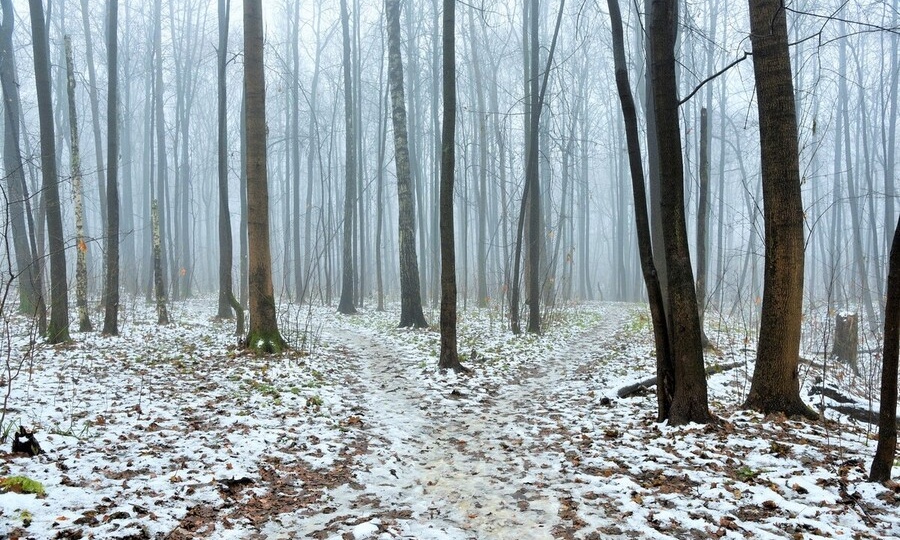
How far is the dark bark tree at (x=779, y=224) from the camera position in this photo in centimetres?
511

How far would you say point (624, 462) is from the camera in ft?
14.4

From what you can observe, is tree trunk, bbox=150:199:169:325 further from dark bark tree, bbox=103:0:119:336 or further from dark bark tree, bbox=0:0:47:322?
dark bark tree, bbox=0:0:47:322

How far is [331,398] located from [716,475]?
13.9ft

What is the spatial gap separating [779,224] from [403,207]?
30.7 ft

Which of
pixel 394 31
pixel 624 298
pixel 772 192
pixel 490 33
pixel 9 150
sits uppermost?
pixel 490 33

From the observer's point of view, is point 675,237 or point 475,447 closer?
point 475,447

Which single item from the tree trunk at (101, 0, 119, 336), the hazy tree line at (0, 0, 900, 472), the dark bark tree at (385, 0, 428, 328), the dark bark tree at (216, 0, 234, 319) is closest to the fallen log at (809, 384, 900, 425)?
the hazy tree line at (0, 0, 900, 472)

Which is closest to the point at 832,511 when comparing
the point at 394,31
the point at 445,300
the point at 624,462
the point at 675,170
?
the point at 624,462

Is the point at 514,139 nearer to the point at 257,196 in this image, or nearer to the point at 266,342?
the point at 257,196

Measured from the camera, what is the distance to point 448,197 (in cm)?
816

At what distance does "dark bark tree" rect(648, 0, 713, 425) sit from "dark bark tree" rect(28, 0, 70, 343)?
9581 millimetres

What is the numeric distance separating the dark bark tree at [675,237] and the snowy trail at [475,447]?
4.07 feet

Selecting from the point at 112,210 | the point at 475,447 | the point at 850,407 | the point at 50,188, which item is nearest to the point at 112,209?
the point at 112,210

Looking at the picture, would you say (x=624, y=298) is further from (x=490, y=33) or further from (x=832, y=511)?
(x=832, y=511)
